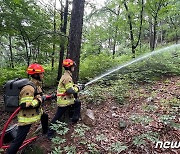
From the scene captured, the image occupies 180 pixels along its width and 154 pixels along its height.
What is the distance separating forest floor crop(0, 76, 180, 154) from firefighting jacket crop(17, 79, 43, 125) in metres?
0.98

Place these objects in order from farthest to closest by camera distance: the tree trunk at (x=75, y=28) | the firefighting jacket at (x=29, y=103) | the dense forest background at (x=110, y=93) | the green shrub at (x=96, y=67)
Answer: the green shrub at (x=96, y=67)
the tree trunk at (x=75, y=28)
the dense forest background at (x=110, y=93)
the firefighting jacket at (x=29, y=103)

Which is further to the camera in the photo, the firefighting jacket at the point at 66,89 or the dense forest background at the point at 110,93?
the firefighting jacket at the point at 66,89

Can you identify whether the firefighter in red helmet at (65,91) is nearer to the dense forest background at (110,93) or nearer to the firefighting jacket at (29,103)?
the dense forest background at (110,93)

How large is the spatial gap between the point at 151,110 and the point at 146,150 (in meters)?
1.91

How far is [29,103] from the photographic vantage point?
14.0 ft

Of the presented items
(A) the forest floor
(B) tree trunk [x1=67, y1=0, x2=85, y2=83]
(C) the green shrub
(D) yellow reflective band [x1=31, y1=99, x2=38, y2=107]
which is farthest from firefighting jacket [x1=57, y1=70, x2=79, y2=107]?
(C) the green shrub

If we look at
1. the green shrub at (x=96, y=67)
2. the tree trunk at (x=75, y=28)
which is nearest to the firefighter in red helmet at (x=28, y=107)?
the tree trunk at (x=75, y=28)

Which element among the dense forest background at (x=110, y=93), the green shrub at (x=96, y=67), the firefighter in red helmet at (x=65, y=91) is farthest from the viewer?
the green shrub at (x=96, y=67)

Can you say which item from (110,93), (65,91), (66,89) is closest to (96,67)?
(110,93)

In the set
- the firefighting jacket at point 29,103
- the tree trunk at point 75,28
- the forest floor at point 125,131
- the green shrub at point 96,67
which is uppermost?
the tree trunk at point 75,28

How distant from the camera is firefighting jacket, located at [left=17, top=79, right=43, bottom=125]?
4.29 metres

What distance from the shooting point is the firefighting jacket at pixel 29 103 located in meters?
4.29

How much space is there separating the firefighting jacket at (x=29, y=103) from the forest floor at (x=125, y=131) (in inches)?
38.7

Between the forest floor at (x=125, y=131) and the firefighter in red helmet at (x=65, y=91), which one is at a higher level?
the firefighter in red helmet at (x=65, y=91)
